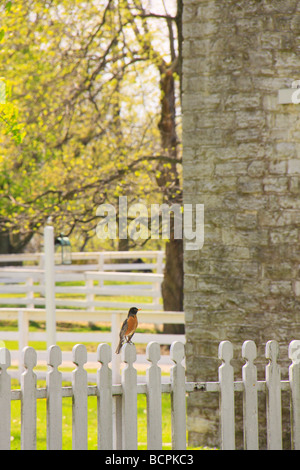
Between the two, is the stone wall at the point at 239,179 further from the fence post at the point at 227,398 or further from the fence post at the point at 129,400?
the fence post at the point at 129,400

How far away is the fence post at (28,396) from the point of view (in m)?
4.04

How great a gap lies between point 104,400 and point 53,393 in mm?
351

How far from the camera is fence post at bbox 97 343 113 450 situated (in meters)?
4.27

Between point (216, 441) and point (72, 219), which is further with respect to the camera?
point (72, 219)

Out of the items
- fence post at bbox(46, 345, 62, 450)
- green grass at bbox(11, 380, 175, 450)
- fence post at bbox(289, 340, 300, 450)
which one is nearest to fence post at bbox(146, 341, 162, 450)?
fence post at bbox(46, 345, 62, 450)

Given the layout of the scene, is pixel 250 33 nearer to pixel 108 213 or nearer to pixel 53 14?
pixel 108 213

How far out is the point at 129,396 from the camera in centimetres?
436

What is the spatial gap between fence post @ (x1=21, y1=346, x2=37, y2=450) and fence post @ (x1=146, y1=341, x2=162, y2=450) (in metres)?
0.76

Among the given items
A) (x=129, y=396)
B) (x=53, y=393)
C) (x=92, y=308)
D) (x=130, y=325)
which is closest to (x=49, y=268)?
(x=92, y=308)

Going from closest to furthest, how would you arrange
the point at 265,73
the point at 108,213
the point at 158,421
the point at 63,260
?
the point at 158,421
the point at 265,73
the point at 108,213
the point at 63,260

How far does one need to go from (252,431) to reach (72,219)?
22.9 ft

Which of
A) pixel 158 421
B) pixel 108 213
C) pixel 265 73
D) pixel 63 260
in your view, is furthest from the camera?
pixel 63 260

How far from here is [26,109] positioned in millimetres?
12367

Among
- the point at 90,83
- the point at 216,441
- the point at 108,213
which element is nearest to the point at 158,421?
the point at 216,441
